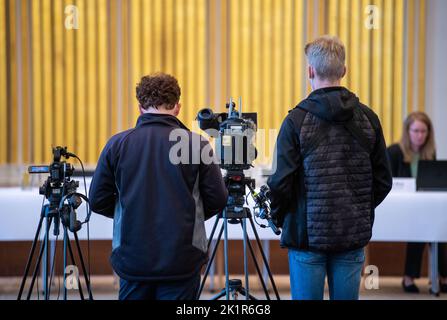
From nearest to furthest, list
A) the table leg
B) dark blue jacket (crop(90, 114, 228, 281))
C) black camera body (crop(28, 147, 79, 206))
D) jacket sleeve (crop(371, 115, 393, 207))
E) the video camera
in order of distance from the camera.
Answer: dark blue jacket (crop(90, 114, 228, 281))
jacket sleeve (crop(371, 115, 393, 207))
the video camera
black camera body (crop(28, 147, 79, 206))
the table leg

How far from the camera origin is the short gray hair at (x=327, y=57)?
7.04 ft

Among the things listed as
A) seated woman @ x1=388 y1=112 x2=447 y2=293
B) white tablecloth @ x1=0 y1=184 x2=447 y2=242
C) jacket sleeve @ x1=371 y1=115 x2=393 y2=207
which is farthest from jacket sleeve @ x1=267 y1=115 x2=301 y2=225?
seated woman @ x1=388 y1=112 x2=447 y2=293

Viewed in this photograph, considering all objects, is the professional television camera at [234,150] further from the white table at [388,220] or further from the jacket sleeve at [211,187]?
the white table at [388,220]

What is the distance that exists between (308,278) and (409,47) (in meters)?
4.39

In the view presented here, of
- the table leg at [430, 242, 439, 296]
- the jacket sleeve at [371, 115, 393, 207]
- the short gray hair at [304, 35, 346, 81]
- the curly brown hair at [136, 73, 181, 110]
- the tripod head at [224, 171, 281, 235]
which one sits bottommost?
the table leg at [430, 242, 439, 296]

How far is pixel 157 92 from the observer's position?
221 centimetres

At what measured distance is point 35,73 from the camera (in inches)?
228

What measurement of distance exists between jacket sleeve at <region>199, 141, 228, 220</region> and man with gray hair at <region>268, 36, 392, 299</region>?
0.70 feet

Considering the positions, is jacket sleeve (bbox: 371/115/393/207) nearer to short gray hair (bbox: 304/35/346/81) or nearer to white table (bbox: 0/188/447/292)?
short gray hair (bbox: 304/35/346/81)

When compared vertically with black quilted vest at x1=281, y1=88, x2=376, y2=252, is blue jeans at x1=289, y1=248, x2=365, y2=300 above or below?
below

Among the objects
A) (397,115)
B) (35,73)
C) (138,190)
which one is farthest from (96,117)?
(138,190)

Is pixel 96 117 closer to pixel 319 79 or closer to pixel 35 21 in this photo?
pixel 35 21

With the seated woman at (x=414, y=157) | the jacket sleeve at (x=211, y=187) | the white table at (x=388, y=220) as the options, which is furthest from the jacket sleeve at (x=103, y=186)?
the seated woman at (x=414, y=157)

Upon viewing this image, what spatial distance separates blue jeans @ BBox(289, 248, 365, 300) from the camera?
2.18 meters
